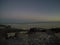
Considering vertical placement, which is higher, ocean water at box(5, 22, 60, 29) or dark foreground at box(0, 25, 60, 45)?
ocean water at box(5, 22, 60, 29)

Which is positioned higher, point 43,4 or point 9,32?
point 43,4

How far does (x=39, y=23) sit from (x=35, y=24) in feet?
0.21

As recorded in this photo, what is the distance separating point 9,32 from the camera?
1801 millimetres

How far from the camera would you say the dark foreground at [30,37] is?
1773 mm

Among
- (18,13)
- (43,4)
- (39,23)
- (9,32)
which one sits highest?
(43,4)

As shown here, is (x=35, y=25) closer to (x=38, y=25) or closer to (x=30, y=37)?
(x=38, y=25)

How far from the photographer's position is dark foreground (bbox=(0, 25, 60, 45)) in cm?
177

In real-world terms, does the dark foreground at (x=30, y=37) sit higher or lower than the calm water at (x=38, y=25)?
lower

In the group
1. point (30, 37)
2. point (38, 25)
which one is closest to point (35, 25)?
point (38, 25)

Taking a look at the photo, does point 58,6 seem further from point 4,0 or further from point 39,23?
point 4,0

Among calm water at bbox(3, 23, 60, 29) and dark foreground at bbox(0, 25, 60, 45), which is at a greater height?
calm water at bbox(3, 23, 60, 29)

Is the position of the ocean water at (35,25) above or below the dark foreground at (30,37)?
above

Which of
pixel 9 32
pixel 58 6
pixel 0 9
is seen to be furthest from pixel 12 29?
pixel 58 6

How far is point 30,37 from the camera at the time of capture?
1803 millimetres
